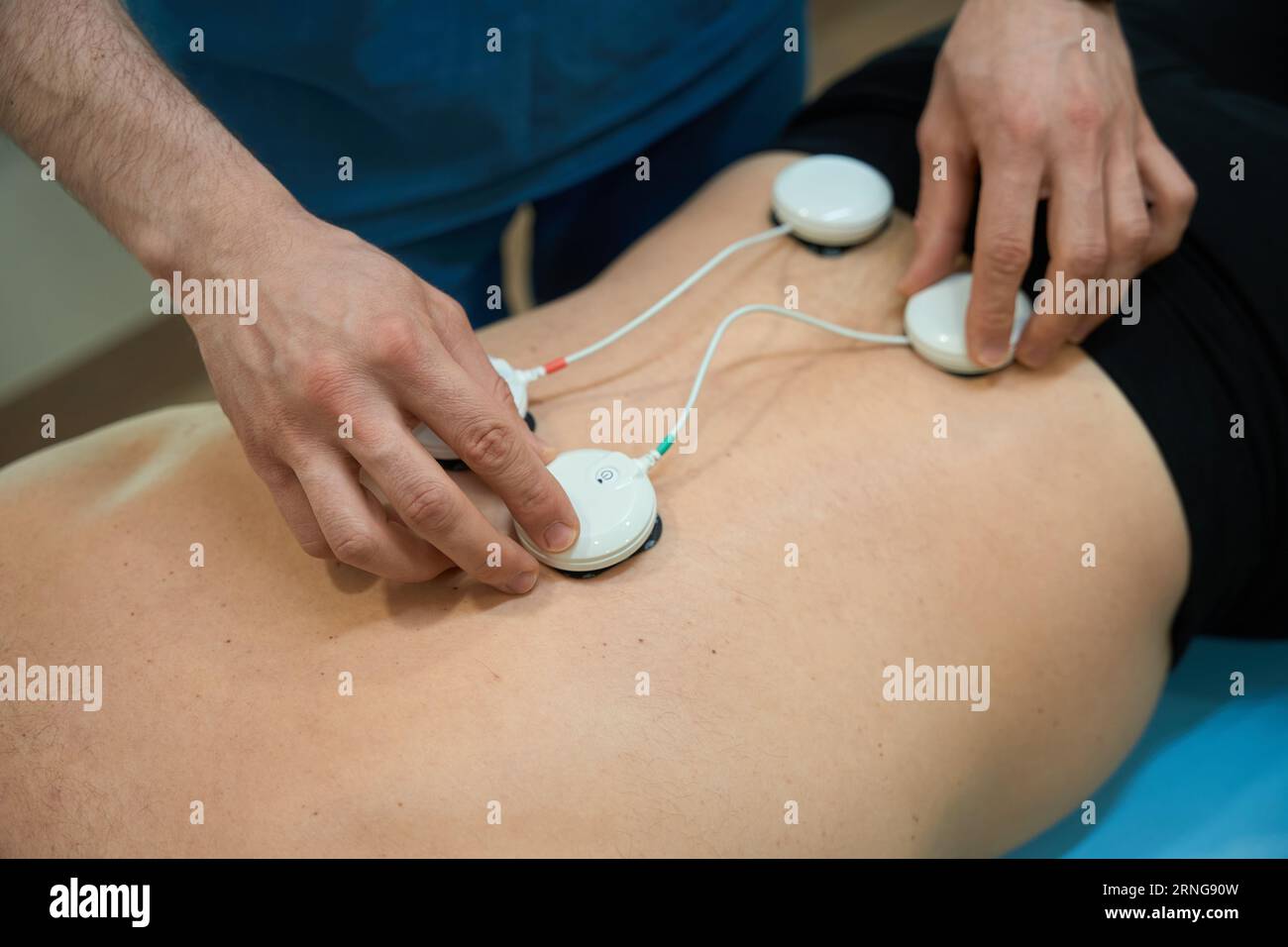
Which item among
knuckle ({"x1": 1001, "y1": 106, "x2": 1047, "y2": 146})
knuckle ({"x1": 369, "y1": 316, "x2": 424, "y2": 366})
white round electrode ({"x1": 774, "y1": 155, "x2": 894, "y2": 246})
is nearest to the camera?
knuckle ({"x1": 369, "y1": 316, "x2": 424, "y2": 366})

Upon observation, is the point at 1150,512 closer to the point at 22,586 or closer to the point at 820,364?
the point at 820,364

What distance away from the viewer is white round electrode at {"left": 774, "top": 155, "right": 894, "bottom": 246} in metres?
0.97

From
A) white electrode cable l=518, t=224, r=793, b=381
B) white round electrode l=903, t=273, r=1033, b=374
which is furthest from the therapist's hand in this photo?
white round electrode l=903, t=273, r=1033, b=374

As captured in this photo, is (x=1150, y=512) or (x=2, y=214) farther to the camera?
(x=2, y=214)

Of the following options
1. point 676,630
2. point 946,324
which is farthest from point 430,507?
point 946,324

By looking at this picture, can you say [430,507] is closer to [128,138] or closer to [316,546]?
[316,546]

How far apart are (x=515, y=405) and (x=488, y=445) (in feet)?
0.29

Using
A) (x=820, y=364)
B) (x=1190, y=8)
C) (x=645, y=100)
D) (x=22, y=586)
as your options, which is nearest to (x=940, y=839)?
(x=820, y=364)

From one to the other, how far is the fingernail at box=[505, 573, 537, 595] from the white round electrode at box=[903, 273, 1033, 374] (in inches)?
15.9

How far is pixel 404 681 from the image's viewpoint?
2.42ft

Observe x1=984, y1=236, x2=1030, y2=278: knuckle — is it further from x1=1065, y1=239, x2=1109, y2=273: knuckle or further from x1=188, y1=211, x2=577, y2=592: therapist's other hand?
x1=188, y1=211, x2=577, y2=592: therapist's other hand

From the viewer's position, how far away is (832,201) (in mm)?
980

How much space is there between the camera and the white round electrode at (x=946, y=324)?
3.01 ft
